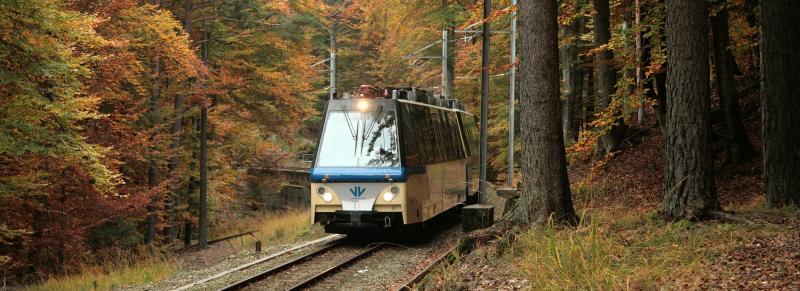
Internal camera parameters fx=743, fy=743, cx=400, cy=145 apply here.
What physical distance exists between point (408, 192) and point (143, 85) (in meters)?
10.8

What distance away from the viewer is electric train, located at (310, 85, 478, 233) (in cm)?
1359

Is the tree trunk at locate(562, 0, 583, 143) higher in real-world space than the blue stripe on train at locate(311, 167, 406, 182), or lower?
higher

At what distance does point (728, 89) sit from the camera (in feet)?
49.9

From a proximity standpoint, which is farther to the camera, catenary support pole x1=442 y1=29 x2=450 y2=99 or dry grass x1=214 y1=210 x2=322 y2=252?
catenary support pole x1=442 y1=29 x2=450 y2=99

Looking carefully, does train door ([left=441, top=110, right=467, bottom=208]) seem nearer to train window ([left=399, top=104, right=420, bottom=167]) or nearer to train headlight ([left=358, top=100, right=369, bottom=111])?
train window ([left=399, top=104, right=420, bottom=167])

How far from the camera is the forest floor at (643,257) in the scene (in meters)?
6.43

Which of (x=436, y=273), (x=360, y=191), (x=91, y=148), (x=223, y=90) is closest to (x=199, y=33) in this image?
(x=223, y=90)

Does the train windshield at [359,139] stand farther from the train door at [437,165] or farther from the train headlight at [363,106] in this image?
the train door at [437,165]

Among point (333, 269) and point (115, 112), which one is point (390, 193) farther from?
point (115, 112)

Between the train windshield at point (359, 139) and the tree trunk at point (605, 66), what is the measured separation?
20.4ft

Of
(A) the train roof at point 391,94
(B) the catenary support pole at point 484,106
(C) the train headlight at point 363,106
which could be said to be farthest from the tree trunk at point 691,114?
(B) the catenary support pole at point 484,106

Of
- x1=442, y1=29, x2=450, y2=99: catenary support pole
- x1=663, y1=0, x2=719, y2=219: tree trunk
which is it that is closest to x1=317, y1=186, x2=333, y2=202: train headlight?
x1=663, y1=0, x2=719, y2=219: tree trunk

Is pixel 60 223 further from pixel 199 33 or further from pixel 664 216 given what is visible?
pixel 664 216

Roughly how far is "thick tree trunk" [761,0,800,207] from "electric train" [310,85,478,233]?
601 centimetres
